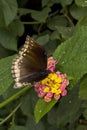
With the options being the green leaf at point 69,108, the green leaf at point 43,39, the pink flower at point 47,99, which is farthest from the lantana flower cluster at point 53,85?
the green leaf at point 43,39

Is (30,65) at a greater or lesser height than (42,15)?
greater

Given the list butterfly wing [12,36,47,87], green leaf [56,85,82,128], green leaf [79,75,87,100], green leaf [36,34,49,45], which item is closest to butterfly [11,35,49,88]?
butterfly wing [12,36,47,87]

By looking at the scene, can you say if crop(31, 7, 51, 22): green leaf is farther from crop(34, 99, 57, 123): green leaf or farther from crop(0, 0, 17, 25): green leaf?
crop(34, 99, 57, 123): green leaf

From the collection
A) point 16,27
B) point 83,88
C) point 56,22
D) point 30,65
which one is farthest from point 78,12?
point 30,65

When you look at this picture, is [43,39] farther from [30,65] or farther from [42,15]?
[30,65]

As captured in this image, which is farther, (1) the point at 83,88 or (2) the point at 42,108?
(1) the point at 83,88

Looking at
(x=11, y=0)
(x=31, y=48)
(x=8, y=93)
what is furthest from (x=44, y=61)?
(x=11, y=0)
